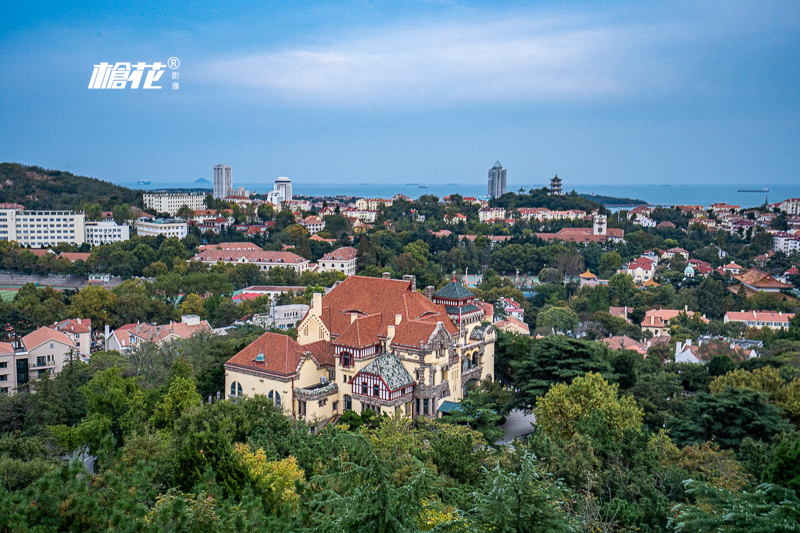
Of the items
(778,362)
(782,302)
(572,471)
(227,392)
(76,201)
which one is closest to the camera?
(572,471)

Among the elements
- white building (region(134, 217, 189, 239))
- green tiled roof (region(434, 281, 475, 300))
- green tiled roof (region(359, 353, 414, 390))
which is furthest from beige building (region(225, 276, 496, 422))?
white building (region(134, 217, 189, 239))

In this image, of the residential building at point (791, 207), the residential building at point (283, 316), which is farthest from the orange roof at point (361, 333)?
the residential building at point (791, 207)

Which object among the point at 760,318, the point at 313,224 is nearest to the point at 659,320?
the point at 760,318

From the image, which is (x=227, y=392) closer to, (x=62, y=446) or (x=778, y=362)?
(x=62, y=446)

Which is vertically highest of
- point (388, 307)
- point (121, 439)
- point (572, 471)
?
point (388, 307)

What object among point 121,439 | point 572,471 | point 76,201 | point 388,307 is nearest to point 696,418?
point 572,471

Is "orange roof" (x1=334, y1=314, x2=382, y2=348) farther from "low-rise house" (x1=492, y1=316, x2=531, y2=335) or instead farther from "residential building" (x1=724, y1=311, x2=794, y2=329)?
"residential building" (x1=724, y1=311, x2=794, y2=329)
